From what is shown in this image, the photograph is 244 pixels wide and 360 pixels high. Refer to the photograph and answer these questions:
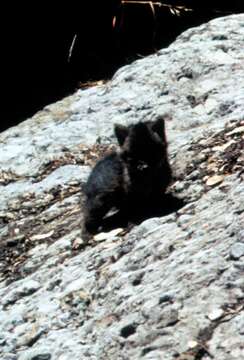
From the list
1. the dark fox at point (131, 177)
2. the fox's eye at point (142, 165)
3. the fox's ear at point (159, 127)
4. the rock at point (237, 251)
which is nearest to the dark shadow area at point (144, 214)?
the dark fox at point (131, 177)

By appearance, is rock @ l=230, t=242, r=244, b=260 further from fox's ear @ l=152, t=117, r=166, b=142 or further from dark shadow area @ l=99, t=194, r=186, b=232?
fox's ear @ l=152, t=117, r=166, b=142

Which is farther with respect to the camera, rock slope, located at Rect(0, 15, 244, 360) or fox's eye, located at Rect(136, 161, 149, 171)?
fox's eye, located at Rect(136, 161, 149, 171)

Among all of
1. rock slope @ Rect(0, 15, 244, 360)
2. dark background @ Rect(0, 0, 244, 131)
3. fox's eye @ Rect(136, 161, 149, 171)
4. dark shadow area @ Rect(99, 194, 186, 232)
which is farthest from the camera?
dark background @ Rect(0, 0, 244, 131)

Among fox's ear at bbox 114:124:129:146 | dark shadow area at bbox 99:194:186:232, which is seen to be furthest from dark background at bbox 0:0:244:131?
dark shadow area at bbox 99:194:186:232

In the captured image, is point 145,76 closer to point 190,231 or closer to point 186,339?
point 190,231

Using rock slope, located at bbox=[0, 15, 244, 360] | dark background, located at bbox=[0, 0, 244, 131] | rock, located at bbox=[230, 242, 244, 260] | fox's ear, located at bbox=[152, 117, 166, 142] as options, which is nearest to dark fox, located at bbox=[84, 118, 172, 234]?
fox's ear, located at bbox=[152, 117, 166, 142]

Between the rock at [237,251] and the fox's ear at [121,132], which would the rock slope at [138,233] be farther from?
the fox's ear at [121,132]

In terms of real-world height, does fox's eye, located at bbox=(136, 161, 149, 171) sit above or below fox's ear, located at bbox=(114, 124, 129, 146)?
below

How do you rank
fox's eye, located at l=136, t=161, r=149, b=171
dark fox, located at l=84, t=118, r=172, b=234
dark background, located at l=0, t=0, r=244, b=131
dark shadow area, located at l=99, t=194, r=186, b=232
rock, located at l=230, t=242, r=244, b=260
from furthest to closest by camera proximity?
dark background, located at l=0, t=0, r=244, b=131
fox's eye, located at l=136, t=161, r=149, b=171
dark fox, located at l=84, t=118, r=172, b=234
dark shadow area, located at l=99, t=194, r=186, b=232
rock, located at l=230, t=242, r=244, b=260
